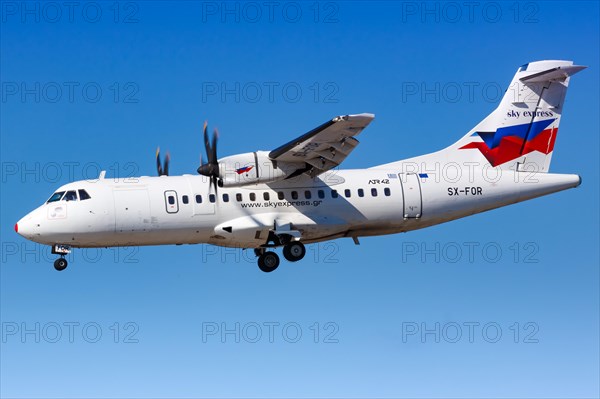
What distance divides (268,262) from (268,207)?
5.83 feet

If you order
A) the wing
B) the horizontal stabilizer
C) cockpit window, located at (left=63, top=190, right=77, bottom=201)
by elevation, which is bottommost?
cockpit window, located at (left=63, top=190, right=77, bottom=201)

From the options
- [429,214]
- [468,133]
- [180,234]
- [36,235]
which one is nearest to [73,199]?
[36,235]

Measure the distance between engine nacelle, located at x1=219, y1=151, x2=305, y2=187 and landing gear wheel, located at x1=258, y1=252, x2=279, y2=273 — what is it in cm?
272

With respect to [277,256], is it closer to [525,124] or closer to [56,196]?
[56,196]

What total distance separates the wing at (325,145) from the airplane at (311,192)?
0.11ft

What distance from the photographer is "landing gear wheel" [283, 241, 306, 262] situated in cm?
3089

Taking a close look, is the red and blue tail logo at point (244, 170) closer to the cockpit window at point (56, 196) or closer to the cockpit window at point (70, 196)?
the cockpit window at point (70, 196)

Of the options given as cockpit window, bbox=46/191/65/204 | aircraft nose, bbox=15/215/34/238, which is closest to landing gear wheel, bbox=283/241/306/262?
cockpit window, bbox=46/191/65/204

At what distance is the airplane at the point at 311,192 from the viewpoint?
1172 inches

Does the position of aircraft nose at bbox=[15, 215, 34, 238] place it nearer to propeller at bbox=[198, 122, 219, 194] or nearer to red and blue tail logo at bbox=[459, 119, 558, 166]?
propeller at bbox=[198, 122, 219, 194]

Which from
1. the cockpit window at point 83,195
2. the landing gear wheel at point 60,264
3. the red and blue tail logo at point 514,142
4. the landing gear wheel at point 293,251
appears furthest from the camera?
the red and blue tail logo at point 514,142

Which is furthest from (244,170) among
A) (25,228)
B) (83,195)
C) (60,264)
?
(25,228)

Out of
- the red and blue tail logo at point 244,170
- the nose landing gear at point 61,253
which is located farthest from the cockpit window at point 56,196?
the red and blue tail logo at point 244,170

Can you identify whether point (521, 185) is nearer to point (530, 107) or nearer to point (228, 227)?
point (530, 107)
